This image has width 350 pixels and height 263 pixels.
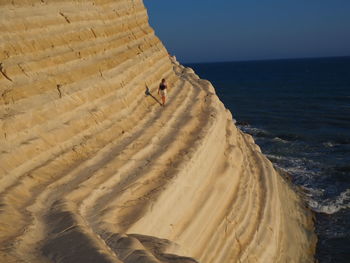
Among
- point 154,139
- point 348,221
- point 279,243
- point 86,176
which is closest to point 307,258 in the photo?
point 279,243

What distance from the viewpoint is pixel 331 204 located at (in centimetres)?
1708

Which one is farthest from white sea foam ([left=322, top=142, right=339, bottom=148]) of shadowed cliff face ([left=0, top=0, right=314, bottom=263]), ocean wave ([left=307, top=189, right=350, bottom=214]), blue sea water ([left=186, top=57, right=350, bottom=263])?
shadowed cliff face ([left=0, top=0, right=314, bottom=263])

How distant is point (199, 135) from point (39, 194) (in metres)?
5.09

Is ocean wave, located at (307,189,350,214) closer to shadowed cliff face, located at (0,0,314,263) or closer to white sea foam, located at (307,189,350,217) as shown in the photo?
white sea foam, located at (307,189,350,217)

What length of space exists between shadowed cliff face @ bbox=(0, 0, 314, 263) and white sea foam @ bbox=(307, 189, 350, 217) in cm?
234

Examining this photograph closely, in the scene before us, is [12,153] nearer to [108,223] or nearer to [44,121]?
[44,121]

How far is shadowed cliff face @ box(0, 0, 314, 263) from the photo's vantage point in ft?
21.5

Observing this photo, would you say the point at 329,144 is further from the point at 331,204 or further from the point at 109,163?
the point at 109,163

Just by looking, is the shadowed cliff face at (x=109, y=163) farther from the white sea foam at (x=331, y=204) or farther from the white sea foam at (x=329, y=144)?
the white sea foam at (x=329, y=144)

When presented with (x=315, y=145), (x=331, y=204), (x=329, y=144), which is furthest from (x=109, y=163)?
(x=329, y=144)

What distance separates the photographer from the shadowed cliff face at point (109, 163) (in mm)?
6539

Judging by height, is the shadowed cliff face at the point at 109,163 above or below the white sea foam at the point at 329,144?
above

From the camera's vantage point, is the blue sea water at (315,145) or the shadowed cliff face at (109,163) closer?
the shadowed cliff face at (109,163)

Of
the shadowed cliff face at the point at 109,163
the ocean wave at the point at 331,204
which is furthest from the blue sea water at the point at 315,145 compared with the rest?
the shadowed cliff face at the point at 109,163
